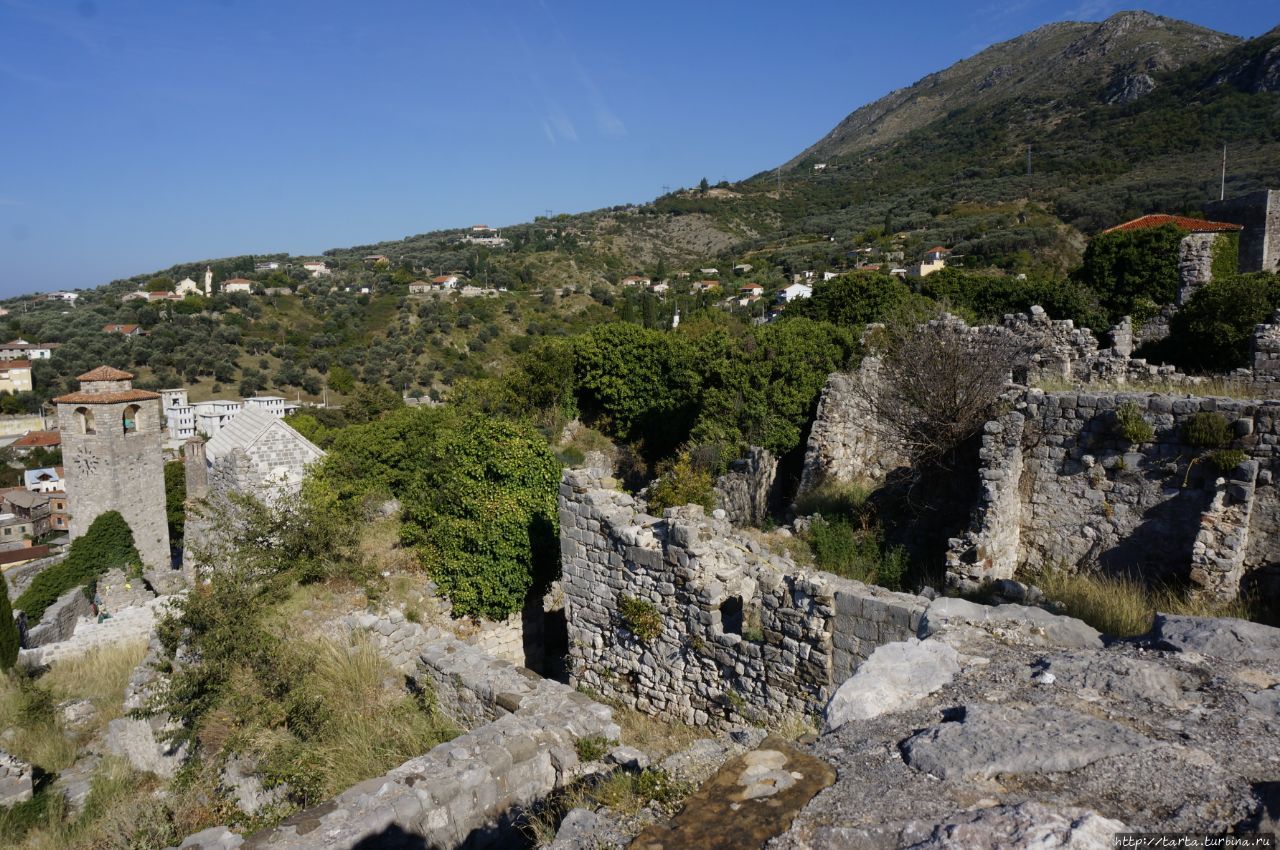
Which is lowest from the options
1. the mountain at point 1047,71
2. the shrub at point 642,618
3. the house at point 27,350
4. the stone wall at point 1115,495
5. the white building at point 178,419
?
the white building at point 178,419

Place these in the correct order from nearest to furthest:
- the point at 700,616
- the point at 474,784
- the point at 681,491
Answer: the point at 474,784 → the point at 700,616 → the point at 681,491

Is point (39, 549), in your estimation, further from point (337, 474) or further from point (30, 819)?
point (30, 819)

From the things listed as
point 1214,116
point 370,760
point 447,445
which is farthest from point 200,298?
point 1214,116

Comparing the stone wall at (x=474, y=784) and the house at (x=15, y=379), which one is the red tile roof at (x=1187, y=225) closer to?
the stone wall at (x=474, y=784)

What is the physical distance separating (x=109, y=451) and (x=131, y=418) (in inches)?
61.4

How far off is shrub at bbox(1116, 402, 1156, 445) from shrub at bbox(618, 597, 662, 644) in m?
4.71

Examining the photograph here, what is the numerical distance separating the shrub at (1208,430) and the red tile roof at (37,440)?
6833cm

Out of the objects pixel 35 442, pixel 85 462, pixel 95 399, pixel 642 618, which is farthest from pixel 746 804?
pixel 35 442

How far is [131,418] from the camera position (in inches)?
1150

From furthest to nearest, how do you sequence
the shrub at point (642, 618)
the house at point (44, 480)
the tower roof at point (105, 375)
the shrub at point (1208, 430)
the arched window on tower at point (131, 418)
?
the house at point (44, 480) → the arched window on tower at point (131, 418) → the tower roof at point (105, 375) → the shrub at point (642, 618) → the shrub at point (1208, 430)

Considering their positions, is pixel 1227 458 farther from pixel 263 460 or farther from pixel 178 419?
pixel 178 419

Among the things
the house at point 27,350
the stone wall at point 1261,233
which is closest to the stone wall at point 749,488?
the stone wall at point 1261,233

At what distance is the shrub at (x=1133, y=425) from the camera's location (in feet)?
22.6

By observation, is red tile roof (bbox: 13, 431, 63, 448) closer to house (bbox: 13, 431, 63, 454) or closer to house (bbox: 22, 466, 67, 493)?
house (bbox: 13, 431, 63, 454)
